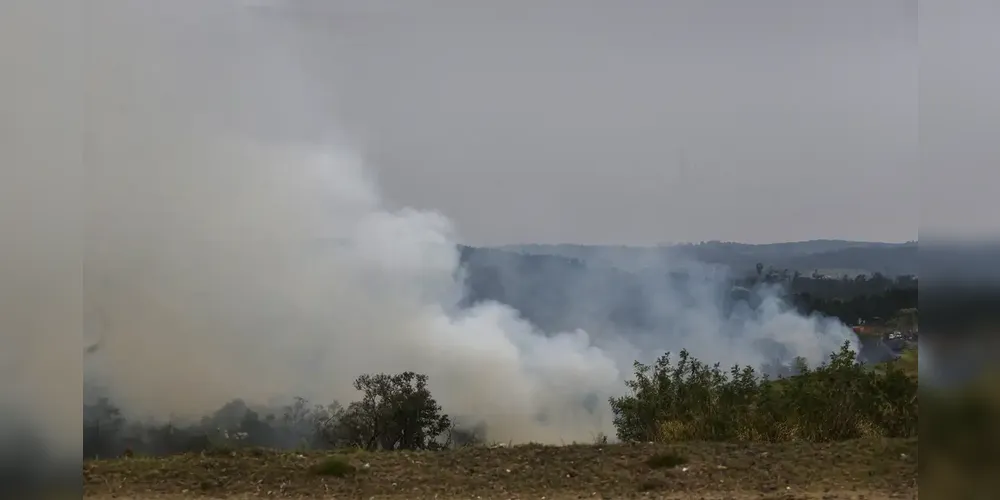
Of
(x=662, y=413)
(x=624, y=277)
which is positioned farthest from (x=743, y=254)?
(x=662, y=413)

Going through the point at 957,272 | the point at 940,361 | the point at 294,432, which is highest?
the point at 957,272

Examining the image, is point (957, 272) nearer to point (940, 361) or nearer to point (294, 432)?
point (940, 361)

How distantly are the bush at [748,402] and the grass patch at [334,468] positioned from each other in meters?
1.19

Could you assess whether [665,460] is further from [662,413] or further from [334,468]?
[334,468]

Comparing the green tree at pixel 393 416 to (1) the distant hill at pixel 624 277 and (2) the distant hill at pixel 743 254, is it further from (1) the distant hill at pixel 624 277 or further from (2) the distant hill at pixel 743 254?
(2) the distant hill at pixel 743 254

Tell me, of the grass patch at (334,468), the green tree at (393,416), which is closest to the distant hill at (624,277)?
the green tree at (393,416)

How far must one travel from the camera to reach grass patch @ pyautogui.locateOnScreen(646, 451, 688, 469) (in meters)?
2.91

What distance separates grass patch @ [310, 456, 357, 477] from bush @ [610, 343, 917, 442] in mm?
1191

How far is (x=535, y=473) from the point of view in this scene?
9.61 feet

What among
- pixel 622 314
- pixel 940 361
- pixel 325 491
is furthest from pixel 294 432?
pixel 940 361

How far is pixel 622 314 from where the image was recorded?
3168 millimetres

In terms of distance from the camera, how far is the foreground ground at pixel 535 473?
9.09 ft

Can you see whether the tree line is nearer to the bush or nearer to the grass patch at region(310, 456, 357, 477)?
the bush

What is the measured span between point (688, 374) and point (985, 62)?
6.19ft
